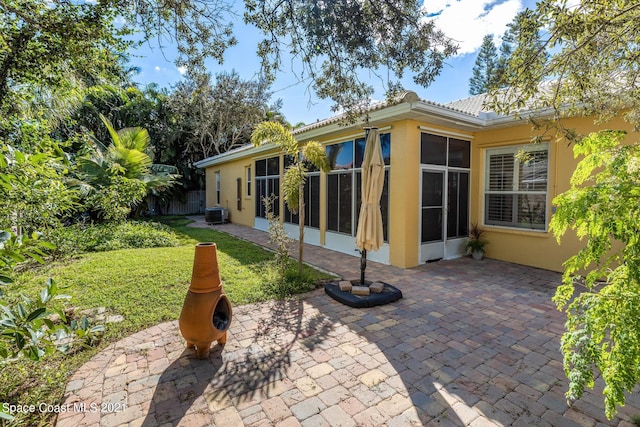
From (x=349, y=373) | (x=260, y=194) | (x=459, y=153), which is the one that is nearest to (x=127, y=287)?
(x=349, y=373)

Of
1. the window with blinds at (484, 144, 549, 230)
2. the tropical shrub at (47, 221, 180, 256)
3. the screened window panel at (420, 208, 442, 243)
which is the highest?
the window with blinds at (484, 144, 549, 230)

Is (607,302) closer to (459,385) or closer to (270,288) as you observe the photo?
(459,385)

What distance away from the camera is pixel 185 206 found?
22.6 meters

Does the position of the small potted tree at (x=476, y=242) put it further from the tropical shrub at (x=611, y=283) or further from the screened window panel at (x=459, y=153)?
the tropical shrub at (x=611, y=283)

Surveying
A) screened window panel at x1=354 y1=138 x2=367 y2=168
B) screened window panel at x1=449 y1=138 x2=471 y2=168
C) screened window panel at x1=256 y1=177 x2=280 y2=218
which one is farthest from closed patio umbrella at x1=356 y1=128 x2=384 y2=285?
screened window panel at x1=256 y1=177 x2=280 y2=218

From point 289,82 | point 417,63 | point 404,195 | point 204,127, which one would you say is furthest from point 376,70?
point 204,127

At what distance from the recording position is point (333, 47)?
15.0 feet

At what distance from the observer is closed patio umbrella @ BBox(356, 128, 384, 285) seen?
5.47 metres

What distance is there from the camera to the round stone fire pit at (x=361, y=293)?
5.17 m

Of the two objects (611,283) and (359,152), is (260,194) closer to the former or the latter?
(359,152)

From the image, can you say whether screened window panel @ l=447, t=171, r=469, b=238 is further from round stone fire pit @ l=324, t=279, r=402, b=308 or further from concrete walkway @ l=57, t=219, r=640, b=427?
round stone fire pit @ l=324, t=279, r=402, b=308

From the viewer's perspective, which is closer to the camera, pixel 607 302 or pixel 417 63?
pixel 607 302

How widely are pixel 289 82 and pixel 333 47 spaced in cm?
82

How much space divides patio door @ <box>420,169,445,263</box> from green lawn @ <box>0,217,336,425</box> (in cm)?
299
